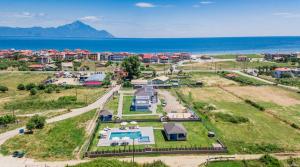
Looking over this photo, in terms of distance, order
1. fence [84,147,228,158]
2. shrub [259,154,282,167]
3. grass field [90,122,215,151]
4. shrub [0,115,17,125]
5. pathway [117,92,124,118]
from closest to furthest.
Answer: shrub [259,154,282,167] < fence [84,147,228,158] < grass field [90,122,215,151] < shrub [0,115,17,125] < pathway [117,92,124,118]

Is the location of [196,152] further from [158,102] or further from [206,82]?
[206,82]

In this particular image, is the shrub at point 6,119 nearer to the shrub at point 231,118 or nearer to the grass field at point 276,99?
the shrub at point 231,118

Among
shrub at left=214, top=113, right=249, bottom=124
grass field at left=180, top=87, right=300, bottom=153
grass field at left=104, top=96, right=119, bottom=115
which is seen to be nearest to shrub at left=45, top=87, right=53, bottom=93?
grass field at left=104, top=96, right=119, bottom=115

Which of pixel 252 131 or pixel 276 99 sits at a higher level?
pixel 276 99

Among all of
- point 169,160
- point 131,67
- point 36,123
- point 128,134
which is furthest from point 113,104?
point 131,67

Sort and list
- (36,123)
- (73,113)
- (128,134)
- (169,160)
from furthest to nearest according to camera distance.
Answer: (73,113) → (36,123) → (128,134) → (169,160)

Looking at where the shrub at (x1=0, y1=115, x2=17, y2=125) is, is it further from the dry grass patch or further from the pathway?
the dry grass patch

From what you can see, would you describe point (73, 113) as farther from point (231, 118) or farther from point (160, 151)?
point (231, 118)
